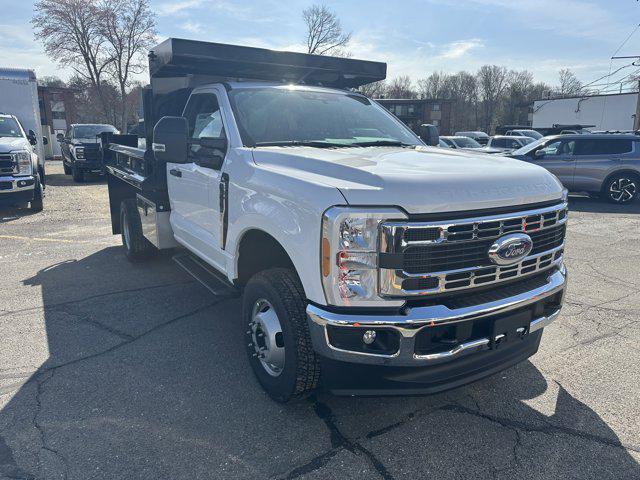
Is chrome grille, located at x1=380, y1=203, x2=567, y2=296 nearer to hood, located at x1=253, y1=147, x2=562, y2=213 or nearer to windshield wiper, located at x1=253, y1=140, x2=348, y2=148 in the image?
hood, located at x1=253, y1=147, x2=562, y2=213

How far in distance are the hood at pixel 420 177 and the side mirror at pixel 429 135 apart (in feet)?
Answer: 5.61

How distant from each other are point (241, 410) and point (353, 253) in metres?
1.41

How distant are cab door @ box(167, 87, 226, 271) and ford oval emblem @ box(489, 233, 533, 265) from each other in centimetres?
210

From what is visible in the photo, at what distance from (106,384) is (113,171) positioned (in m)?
4.29

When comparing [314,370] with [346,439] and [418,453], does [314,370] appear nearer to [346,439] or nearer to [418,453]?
[346,439]

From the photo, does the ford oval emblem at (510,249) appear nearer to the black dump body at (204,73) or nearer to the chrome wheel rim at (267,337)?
the chrome wheel rim at (267,337)

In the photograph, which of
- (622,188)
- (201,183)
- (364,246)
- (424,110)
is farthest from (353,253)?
(424,110)

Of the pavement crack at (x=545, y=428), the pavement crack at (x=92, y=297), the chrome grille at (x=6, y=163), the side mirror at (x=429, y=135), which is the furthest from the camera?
the chrome grille at (x=6, y=163)

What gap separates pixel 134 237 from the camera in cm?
640

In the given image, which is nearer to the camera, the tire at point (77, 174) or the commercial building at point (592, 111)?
the tire at point (77, 174)

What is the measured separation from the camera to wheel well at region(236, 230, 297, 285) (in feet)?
10.9

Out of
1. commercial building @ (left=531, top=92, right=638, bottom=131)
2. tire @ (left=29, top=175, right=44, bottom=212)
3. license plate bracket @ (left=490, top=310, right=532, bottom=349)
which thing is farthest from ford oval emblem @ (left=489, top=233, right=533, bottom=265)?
commercial building @ (left=531, top=92, right=638, bottom=131)

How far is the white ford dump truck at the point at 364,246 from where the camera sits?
7.98 ft

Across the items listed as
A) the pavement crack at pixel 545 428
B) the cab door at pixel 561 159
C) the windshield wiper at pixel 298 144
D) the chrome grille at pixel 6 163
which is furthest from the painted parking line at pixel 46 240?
the cab door at pixel 561 159
